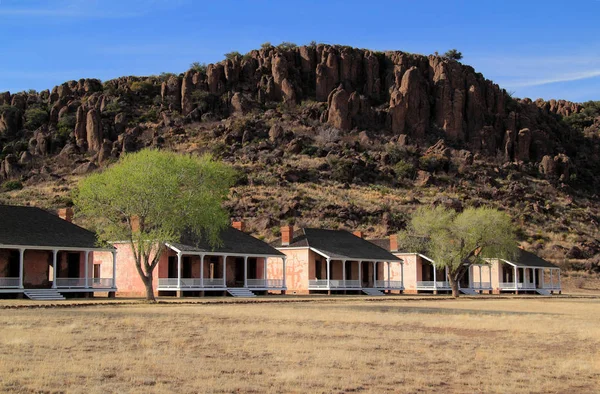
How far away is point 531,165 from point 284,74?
4561cm

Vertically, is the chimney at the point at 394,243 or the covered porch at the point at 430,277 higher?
the chimney at the point at 394,243

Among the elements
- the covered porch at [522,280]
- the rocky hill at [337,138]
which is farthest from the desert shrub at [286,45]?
the covered porch at [522,280]

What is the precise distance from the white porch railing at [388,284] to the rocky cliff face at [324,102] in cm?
6232

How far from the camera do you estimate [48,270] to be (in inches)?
1662

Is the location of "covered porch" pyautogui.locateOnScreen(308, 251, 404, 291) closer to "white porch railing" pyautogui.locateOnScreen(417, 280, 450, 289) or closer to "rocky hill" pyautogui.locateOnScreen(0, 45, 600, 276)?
"white porch railing" pyautogui.locateOnScreen(417, 280, 450, 289)

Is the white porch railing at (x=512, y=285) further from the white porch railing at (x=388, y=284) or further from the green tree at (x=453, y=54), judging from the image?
the green tree at (x=453, y=54)

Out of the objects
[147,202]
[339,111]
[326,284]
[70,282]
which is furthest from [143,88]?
[147,202]

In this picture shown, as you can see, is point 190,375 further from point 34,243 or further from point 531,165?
point 531,165

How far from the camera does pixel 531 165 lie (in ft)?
400

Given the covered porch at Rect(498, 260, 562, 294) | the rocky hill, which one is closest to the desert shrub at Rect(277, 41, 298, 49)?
the rocky hill

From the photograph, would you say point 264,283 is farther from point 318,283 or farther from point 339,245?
point 339,245

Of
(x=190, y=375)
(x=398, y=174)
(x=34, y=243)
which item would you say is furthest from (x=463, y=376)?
(x=398, y=174)

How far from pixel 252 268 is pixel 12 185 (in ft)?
221

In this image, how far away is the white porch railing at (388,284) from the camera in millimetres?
60056
